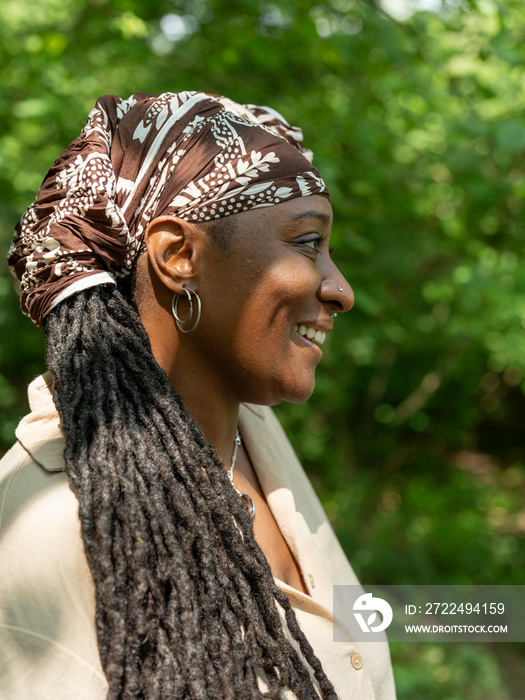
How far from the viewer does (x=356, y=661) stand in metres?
1.91

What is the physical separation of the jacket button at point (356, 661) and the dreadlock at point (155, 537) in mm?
210

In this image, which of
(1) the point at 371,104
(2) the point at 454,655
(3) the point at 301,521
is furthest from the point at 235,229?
(2) the point at 454,655

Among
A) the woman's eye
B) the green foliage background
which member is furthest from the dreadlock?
the green foliage background

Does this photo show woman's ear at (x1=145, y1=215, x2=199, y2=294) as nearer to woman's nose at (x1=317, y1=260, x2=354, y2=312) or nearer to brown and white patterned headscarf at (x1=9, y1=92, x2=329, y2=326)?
brown and white patterned headscarf at (x1=9, y1=92, x2=329, y2=326)

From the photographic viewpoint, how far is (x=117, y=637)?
54.9 inches

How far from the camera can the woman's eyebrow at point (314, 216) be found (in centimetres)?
189

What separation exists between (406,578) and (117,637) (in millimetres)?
5199

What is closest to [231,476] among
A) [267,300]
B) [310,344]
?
[310,344]

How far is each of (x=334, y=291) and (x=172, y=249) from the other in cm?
47

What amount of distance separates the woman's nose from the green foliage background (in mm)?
1434

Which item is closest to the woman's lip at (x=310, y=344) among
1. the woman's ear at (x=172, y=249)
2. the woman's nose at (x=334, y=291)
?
the woman's nose at (x=334, y=291)

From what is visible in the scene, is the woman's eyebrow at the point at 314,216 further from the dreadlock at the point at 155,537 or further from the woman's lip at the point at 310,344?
the dreadlock at the point at 155,537

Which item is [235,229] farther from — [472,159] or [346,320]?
[346,320]

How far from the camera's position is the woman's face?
185 centimetres
